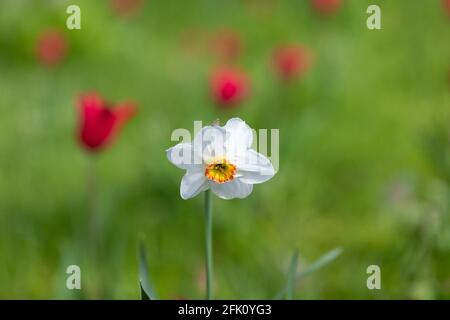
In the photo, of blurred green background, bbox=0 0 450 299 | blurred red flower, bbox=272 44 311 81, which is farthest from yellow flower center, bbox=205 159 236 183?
blurred red flower, bbox=272 44 311 81

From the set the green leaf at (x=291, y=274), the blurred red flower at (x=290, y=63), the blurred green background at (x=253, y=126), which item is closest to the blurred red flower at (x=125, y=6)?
the blurred green background at (x=253, y=126)

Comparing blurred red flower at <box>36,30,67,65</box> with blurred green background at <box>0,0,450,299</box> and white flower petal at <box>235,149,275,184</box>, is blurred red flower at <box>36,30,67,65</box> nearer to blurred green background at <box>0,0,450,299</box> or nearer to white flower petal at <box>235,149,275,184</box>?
blurred green background at <box>0,0,450,299</box>

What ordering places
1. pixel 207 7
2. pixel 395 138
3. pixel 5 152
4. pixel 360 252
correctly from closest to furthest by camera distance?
pixel 360 252 → pixel 5 152 → pixel 395 138 → pixel 207 7

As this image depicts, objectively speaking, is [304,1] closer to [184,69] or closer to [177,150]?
[184,69]

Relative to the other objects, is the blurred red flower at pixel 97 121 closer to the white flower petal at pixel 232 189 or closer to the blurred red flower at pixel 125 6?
the white flower petal at pixel 232 189
